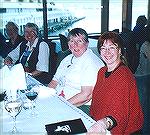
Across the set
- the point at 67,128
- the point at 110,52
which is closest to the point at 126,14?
the point at 110,52

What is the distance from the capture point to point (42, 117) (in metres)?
1.43

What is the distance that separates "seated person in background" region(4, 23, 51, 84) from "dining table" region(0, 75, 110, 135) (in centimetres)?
127

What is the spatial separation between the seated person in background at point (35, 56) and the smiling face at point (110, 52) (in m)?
1.29

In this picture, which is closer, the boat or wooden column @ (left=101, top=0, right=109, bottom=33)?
the boat

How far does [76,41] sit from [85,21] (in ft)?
9.01

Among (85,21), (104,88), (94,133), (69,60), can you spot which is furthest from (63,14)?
(94,133)

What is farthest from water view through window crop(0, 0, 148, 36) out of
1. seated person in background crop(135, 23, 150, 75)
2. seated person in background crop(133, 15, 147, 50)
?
seated person in background crop(135, 23, 150, 75)

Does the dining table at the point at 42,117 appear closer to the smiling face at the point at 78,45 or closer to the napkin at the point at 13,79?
the napkin at the point at 13,79

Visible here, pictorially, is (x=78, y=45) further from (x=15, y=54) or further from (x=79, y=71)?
(x=15, y=54)

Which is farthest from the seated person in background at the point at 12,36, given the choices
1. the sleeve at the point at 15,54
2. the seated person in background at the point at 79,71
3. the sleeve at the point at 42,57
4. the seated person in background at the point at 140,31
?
the seated person in background at the point at 140,31

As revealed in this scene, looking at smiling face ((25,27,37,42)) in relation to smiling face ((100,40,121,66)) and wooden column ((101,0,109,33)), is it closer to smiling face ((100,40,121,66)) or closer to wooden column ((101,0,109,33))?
smiling face ((100,40,121,66))

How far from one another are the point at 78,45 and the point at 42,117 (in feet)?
2.75

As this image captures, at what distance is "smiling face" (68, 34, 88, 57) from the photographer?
2.12 m

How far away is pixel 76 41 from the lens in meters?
2.16
